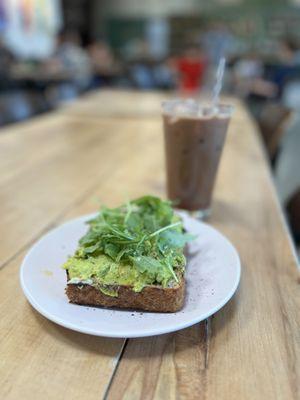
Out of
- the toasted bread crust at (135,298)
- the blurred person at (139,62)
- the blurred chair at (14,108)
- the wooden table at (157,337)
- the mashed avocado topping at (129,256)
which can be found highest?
the mashed avocado topping at (129,256)

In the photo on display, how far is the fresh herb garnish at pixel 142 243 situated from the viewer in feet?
1.37

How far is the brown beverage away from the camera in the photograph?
697 mm

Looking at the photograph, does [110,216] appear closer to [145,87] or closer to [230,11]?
[145,87]

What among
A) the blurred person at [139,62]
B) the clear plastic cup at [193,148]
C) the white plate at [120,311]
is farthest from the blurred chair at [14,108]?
the blurred person at [139,62]

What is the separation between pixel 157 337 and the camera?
40 centimetres

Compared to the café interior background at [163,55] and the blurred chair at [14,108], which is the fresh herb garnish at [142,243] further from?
the blurred chair at [14,108]

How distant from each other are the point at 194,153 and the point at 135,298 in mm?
381

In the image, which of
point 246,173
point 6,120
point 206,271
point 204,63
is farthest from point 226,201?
point 204,63

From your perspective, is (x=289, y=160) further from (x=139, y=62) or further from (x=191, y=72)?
(x=139, y=62)

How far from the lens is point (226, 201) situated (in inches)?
32.2

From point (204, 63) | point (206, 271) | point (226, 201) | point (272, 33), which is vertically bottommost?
point (272, 33)

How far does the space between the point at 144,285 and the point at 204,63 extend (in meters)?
2.57

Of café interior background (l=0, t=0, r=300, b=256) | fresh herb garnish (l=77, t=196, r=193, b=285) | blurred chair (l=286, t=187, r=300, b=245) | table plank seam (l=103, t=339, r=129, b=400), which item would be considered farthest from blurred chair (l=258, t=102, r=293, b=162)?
table plank seam (l=103, t=339, r=129, b=400)

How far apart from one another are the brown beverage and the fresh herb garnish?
222 mm
